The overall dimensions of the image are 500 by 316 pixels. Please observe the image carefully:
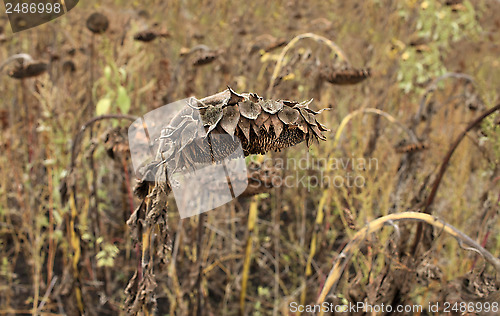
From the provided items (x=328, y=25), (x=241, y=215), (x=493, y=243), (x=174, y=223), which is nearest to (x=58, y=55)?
(x=174, y=223)

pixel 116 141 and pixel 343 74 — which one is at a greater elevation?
pixel 343 74

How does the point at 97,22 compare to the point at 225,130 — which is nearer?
the point at 225,130

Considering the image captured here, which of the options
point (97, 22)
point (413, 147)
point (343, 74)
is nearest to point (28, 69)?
point (97, 22)

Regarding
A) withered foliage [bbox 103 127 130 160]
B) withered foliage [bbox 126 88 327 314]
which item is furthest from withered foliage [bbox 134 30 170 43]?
withered foliage [bbox 126 88 327 314]

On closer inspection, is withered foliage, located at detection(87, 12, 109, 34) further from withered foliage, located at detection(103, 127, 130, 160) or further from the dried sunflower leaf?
the dried sunflower leaf

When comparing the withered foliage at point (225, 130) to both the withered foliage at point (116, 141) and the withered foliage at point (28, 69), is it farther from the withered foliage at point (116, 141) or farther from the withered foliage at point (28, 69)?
the withered foliage at point (28, 69)

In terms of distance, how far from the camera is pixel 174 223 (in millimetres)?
2256

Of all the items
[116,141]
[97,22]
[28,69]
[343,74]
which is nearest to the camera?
[116,141]

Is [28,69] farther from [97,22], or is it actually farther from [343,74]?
[343,74]

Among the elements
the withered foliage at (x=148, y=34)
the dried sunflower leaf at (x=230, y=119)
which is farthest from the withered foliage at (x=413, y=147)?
the withered foliage at (x=148, y=34)

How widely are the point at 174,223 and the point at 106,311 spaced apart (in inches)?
23.9

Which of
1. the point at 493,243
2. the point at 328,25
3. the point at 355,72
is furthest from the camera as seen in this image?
the point at 328,25

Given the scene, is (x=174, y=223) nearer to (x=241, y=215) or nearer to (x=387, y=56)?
(x=241, y=215)

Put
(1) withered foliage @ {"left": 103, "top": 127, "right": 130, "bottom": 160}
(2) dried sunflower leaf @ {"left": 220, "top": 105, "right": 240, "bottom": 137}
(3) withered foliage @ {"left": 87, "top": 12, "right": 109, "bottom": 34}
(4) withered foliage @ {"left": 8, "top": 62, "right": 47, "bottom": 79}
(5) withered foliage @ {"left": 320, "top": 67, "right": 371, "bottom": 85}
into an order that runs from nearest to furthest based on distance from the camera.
Result: (2) dried sunflower leaf @ {"left": 220, "top": 105, "right": 240, "bottom": 137} → (1) withered foliage @ {"left": 103, "top": 127, "right": 130, "bottom": 160} → (5) withered foliage @ {"left": 320, "top": 67, "right": 371, "bottom": 85} → (4) withered foliage @ {"left": 8, "top": 62, "right": 47, "bottom": 79} → (3) withered foliage @ {"left": 87, "top": 12, "right": 109, "bottom": 34}
